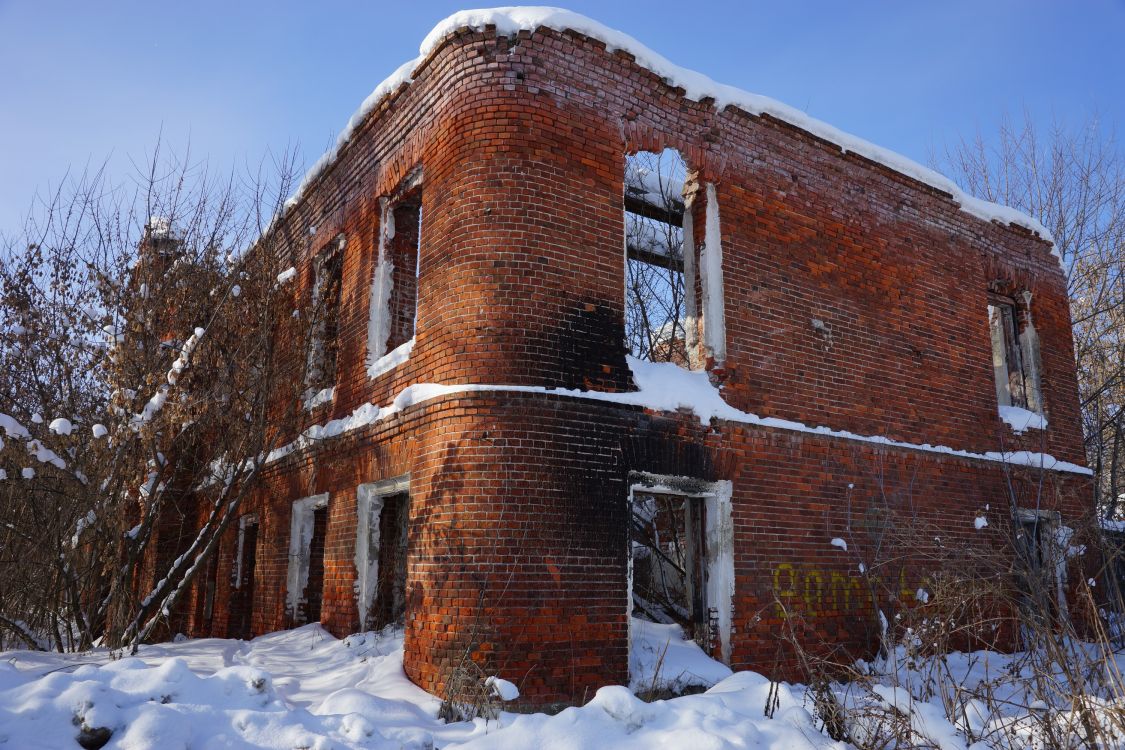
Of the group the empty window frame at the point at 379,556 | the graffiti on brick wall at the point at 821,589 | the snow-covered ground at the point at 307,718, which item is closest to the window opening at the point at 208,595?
the empty window frame at the point at 379,556

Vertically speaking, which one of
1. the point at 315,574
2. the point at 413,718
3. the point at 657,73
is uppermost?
the point at 657,73

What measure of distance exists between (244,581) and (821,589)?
24.9 feet

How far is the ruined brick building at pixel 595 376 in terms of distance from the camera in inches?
256

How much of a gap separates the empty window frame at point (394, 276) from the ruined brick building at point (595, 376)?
0.10 feet

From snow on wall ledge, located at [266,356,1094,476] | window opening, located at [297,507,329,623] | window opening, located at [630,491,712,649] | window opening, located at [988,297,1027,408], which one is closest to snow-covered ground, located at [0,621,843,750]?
snow on wall ledge, located at [266,356,1094,476]

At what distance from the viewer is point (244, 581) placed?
438 inches

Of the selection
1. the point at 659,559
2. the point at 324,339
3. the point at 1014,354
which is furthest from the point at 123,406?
the point at 1014,354

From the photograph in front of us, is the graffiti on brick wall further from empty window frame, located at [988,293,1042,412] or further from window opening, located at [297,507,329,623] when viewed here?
window opening, located at [297,507,329,623]

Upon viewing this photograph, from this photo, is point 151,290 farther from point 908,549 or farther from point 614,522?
point 908,549

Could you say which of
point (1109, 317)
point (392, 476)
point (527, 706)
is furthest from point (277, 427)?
point (1109, 317)

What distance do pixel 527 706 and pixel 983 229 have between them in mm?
8956

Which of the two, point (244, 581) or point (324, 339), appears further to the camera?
point (244, 581)

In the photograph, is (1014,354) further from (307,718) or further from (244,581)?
(244,581)

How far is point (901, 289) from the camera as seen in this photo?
9.70m
